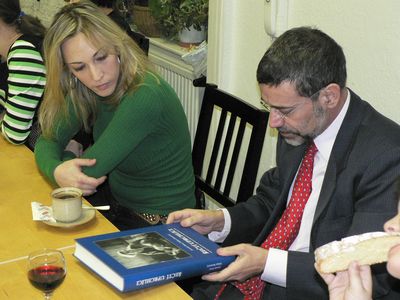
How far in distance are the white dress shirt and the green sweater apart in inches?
23.0

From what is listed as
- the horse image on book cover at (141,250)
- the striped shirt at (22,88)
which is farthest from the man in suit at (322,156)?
the striped shirt at (22,88)

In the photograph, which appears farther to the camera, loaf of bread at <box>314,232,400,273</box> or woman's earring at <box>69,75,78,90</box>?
woman's earring at <box>69,75,78,90</box>

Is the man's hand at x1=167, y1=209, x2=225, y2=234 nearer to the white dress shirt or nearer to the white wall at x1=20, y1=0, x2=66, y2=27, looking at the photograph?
the white dress shirt

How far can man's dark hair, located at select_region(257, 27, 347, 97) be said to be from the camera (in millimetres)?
1671

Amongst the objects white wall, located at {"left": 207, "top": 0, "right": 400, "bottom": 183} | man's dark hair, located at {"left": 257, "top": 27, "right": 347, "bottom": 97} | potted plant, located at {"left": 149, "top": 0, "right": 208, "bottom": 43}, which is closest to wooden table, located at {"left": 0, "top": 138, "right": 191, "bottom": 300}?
man's dark hair, located at {"left": 257, "top": 27, "right": 347, "bottom": 97}

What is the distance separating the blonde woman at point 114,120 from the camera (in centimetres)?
211

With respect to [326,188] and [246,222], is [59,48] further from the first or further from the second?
[326,188]

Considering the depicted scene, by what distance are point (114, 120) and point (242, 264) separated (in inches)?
29.0

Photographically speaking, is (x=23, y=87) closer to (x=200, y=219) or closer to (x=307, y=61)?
(x=200, y=219)

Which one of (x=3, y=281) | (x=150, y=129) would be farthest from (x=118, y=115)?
(x=3, y=281)

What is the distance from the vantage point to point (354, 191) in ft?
5.49

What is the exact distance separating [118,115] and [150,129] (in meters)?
0.12

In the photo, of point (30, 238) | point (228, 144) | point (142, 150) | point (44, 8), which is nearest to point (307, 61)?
Answer: point (228, 144)

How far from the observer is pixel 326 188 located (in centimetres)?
170
